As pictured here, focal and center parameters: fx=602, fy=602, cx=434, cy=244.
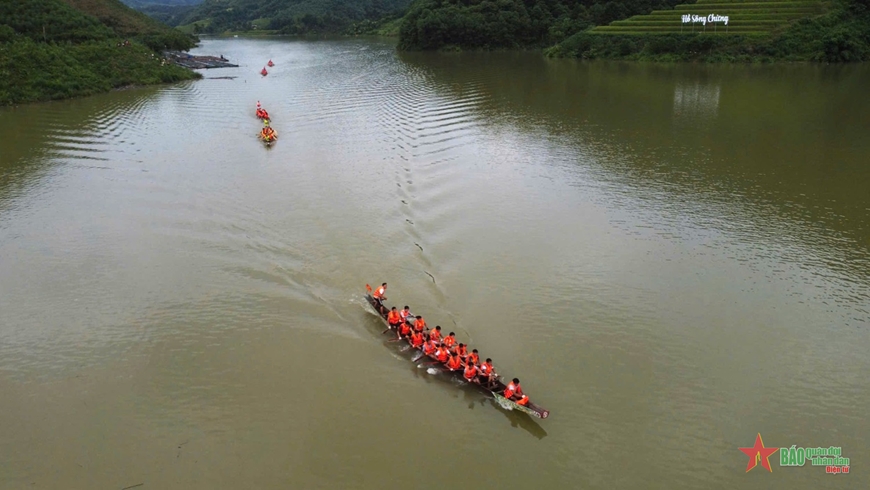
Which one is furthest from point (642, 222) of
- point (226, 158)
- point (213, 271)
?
point (226, 158)

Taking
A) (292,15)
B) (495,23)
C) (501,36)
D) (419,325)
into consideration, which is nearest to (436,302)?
(419,325)

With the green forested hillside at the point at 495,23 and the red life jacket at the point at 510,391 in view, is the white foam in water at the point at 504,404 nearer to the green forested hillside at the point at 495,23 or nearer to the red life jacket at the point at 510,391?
the red life jacket at the point at 510,391

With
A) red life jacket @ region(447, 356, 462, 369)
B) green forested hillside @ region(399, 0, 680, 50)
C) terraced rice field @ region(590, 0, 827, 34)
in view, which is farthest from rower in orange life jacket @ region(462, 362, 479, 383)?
green forested hillside @ region(399, 0, 680, 50)

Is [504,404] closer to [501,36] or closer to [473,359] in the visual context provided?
[473,359]

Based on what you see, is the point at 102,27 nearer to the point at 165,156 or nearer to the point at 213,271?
the point at 165,156

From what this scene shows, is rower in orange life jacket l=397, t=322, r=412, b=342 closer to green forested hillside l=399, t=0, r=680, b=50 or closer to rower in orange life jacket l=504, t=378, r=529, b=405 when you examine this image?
rower in orange life jacket l=504, t=378, r=529, b=405
